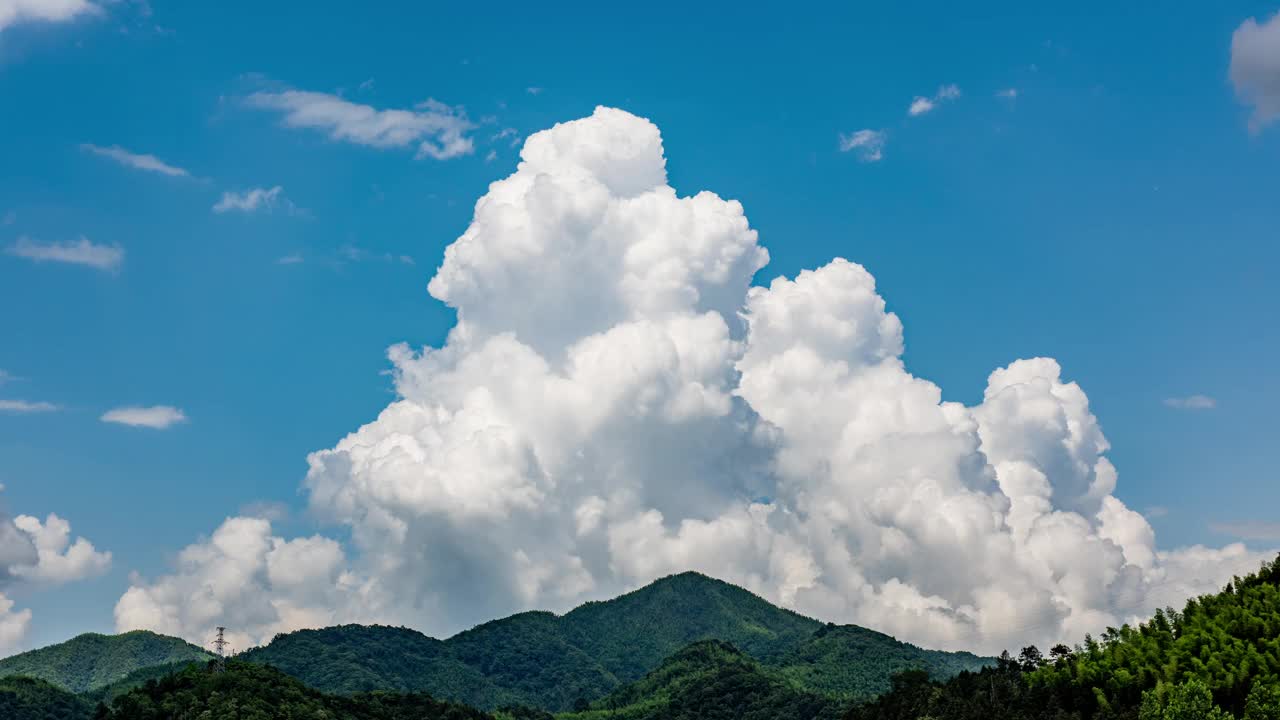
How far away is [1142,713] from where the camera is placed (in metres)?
117

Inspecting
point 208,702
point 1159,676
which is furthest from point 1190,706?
point 208,702

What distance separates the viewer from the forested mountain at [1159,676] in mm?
116125

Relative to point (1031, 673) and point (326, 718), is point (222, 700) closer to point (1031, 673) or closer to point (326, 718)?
point (326, 718)

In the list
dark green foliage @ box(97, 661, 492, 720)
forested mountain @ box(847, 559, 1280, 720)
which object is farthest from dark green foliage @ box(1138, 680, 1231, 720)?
dark green foliage @ box(97, 661, 492, 720)

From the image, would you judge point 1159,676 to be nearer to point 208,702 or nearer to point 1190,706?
point 1190,706

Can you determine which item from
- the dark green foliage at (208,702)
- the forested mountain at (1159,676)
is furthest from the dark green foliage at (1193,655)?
the dark green foliage at (208,702)

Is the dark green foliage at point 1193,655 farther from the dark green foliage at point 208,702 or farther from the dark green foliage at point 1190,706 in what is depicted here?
the dark green foliage at point 208,702

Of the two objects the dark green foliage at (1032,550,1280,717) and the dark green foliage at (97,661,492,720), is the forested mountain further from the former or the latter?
the dark green foliage at (97,661,492,720)

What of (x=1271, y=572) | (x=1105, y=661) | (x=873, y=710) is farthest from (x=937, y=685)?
(x=1271, y=572)

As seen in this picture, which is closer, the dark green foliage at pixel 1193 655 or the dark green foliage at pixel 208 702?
the dark green foliage at pixel 1193 655

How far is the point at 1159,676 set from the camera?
125m

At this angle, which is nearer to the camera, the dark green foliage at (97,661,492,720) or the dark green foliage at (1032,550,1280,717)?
the dark green foliage at (1032,550,1280,717)

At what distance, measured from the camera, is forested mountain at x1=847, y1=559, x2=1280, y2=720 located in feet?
381

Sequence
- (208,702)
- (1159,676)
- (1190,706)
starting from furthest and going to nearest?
(208,702) → (1159,676) → (1190,706)
